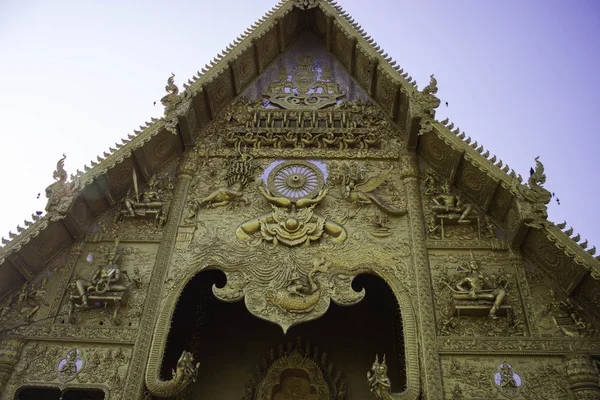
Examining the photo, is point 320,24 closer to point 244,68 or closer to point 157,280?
point 244,68

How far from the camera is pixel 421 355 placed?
24.9 ft

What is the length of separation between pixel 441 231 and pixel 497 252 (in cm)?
91

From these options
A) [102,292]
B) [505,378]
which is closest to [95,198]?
[102,292]

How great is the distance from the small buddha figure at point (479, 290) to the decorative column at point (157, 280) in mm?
4442

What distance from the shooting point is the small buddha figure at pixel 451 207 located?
29.5 feet

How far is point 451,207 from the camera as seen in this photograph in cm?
909

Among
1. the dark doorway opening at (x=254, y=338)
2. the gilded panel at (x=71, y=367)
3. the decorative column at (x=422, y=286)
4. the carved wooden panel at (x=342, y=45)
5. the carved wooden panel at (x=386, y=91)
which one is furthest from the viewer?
the carved wooden panel at (x=342, y=45)

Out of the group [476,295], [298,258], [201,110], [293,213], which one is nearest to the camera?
[476,295]

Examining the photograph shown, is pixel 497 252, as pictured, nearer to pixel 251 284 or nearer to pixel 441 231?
pixel 441 231

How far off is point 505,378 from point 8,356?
22.2ft

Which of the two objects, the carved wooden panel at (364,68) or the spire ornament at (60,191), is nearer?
the spire ornament at (60,191)

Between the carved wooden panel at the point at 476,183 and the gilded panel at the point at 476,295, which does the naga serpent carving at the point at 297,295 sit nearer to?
the gilded panel at the point at 476,295

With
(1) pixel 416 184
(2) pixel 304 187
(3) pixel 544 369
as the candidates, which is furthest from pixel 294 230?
(3) pixel 544 369

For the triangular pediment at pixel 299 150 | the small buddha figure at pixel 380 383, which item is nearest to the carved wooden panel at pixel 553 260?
the triangular pediment at pixel 299 150
